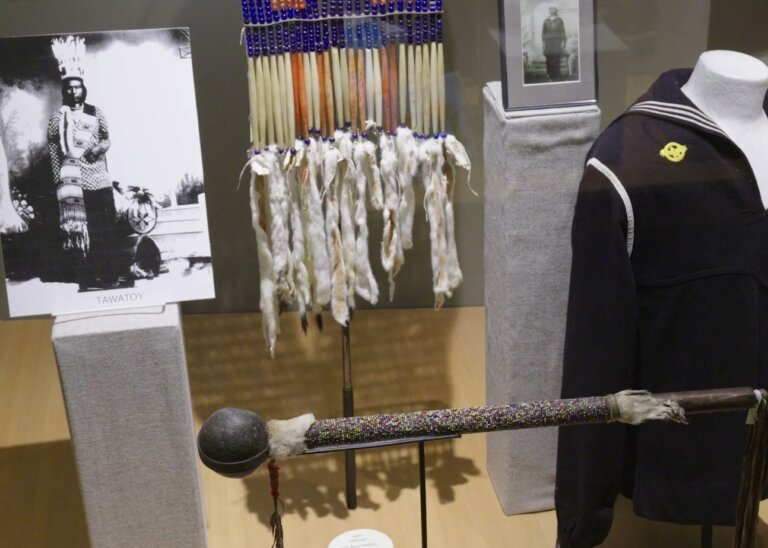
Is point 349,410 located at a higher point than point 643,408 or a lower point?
lower

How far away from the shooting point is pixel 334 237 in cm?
190

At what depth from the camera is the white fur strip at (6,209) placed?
1.69 m

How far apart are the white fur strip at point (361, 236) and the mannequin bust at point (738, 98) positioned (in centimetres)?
57

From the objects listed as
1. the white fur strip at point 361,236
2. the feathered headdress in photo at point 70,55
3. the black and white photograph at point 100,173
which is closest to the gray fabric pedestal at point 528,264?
the white fur strip at point 361,236

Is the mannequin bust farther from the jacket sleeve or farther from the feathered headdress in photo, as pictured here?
the feathered headdress in photo

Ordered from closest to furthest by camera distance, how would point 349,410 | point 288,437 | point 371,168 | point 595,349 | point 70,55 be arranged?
1. point 288,437
2. point 70,55
3. point 595,349
4. point 371,168
5. point 349,410

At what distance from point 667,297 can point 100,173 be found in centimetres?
95

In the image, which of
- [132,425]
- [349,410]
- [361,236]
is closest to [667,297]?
[361,236]

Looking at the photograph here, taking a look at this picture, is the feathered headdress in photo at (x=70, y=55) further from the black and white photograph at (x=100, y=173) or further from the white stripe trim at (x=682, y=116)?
the white stripe trim at (x=682, y=116)

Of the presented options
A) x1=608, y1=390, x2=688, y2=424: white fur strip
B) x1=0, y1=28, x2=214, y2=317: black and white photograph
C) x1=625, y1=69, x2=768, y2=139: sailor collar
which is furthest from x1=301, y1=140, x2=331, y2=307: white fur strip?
x1=608, y1=390, x2=688, y2=424: white fur strip

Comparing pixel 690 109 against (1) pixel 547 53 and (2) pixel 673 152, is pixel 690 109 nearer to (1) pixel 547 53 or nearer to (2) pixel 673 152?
(2) pixel 673 152

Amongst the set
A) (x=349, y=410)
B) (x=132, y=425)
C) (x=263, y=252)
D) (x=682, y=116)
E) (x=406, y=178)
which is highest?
(x=682, y=116)

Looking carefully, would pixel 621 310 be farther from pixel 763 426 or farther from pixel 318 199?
pixel 318 199

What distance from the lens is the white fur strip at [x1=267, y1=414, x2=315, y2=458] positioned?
129 centimetres
